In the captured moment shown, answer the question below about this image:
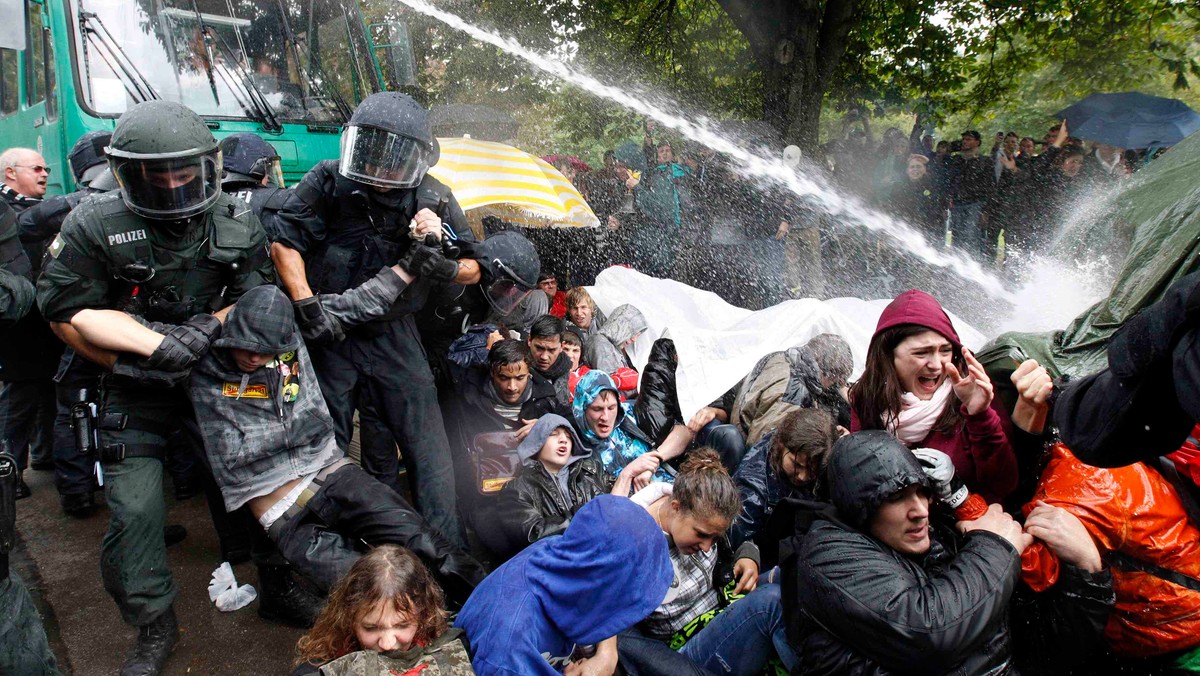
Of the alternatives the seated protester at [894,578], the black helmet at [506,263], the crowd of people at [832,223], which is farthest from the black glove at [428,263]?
the crowd of people at [832,223]

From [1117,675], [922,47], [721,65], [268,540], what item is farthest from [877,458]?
[721,65]

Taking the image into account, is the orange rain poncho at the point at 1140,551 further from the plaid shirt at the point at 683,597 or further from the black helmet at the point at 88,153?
the black helmet at the point at 88,153

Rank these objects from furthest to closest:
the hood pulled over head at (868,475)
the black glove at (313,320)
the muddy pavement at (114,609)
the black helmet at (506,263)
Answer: the black helmet at (506,263), the black glove at (313,320), the muddy pavement at (114,609), the hood pulled over head at (868,475)

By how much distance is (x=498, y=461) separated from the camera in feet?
13.5

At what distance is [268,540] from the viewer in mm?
3410

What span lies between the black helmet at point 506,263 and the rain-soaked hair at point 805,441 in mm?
1393

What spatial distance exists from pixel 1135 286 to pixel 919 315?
78cm

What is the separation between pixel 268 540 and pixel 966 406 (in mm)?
2804

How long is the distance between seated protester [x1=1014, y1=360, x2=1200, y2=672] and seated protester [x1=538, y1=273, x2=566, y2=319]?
432cm

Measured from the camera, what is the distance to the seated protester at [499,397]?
4273mm

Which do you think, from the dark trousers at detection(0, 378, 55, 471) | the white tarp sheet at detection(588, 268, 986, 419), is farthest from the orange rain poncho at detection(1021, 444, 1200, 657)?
the dark trousers at detection(0, 378, 55, 471)

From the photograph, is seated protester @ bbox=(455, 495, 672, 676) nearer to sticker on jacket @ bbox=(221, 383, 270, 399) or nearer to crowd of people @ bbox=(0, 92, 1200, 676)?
crowd of people @ bbox=(0, 92, 1200, 676)

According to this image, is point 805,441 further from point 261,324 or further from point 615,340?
point 615,340

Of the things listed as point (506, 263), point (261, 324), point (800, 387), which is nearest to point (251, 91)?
point (506, 263)
